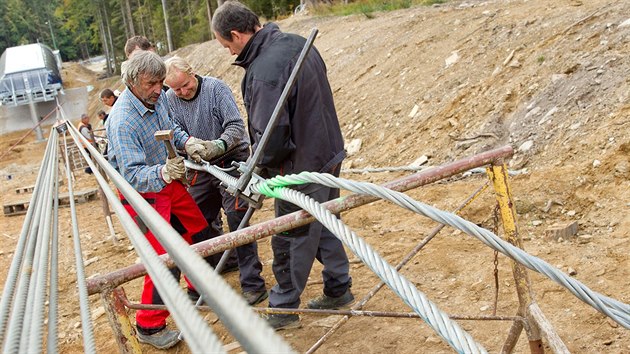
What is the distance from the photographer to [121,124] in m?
3.49

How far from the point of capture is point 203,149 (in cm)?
399

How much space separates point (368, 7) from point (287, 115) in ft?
45.1

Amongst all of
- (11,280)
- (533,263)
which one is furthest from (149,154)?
(533,263)

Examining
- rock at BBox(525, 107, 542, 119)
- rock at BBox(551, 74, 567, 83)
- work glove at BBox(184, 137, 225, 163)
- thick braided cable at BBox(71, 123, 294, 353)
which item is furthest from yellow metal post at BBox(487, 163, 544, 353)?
rock at BBox(551, 74, 567, 83)

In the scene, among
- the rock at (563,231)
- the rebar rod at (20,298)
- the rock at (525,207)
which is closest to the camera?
the rebar rod at (20,298)

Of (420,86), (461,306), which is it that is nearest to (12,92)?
(420,86)

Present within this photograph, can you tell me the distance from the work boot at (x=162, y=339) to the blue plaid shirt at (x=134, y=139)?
100cm

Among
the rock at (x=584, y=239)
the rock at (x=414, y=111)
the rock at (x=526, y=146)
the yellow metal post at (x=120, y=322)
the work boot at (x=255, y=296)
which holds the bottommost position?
the work boot at (x=255, y=296)

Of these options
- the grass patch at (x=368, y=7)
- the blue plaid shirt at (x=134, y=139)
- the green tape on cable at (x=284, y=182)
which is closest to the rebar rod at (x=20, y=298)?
the blue plaid shirt at (x=134, y=139)

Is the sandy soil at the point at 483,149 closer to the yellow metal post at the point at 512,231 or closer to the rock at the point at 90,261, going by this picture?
the rock at the point at 90,261

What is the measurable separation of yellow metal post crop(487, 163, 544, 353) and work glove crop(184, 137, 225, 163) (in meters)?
2.07

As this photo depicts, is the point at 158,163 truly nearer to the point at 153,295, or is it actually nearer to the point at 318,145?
the point at 153,295

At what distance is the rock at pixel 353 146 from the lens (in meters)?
8.50

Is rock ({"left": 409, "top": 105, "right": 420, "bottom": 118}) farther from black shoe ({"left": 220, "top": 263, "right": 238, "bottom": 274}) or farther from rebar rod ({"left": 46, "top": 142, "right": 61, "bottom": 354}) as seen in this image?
rebar rod ({"left": 46, "top": 142, "right": 61, "bottom": 354})
